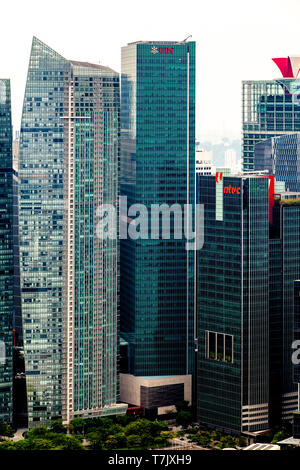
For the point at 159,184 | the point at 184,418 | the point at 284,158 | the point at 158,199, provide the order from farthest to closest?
the point at 284,158 < the point at 159,184 < the point at 158,199 < the point at 184,418

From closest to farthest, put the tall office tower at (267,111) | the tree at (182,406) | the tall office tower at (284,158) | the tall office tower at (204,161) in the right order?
the tree at (182,406) < the tall office tower at (284,158) < the tall office tower at (267,111) < the tall office tower at (204,161)

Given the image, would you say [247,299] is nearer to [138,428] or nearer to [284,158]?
[138,428]

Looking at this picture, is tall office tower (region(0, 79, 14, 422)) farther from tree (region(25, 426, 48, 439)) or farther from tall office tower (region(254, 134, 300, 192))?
tall office tower (region(254, 134, 300, 192))

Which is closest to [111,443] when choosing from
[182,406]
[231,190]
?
[182,406]
